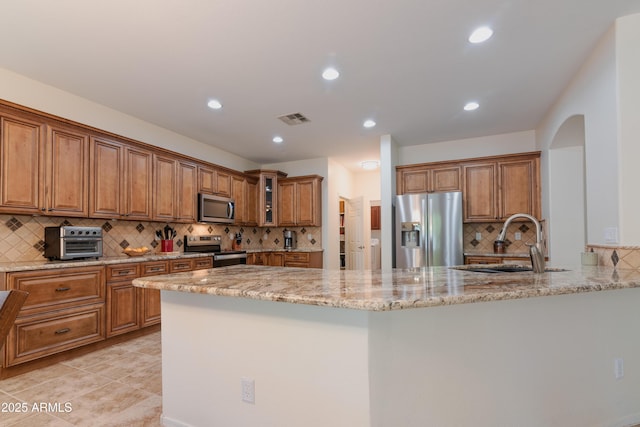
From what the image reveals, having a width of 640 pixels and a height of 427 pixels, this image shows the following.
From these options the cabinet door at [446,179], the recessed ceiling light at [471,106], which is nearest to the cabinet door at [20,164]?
the recessed ceiling light at [471,106]

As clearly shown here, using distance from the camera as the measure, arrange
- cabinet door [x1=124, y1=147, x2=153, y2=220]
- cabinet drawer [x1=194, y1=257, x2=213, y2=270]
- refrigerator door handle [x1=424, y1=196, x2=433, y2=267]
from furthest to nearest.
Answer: refrigerator door handle [x1=424, y1=196, x2=433, y2=267]
cabinet drawer [x1=194, y1=257, x2=213, y2=270]
cabinet door [x1=124, y1=147, x2=153, y2=220]

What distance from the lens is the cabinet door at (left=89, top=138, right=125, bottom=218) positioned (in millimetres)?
3377

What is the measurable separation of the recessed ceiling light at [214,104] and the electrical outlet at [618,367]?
3.97 m

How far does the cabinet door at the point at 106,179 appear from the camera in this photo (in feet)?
11.1

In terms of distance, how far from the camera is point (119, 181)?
362cm

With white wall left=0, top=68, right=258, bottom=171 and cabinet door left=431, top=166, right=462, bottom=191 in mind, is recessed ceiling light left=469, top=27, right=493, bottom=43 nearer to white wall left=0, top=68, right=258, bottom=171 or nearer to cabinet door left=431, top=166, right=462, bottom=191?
cabinet door left=431, top=166, right=462, bottom=191

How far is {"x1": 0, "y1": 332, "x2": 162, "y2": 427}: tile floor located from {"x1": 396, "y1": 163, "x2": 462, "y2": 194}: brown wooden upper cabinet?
408 centimetres

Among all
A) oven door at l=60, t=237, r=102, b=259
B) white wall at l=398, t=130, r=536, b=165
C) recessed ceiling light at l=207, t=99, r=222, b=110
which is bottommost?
oven door at l=60, t=237, r=102, b=259

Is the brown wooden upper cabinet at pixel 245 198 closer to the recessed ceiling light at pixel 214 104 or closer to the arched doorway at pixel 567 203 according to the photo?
the recessed ceiling light at pixel 214 104

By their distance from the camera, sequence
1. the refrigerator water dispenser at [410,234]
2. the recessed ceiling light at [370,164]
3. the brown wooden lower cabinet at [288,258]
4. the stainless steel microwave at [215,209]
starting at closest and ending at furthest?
the refrigerator water dispenser at [410,234], the stainless steel microwave at [215,209], the brown wooden lower cabinet at [288,258], the recessed ceiling light at [370,164]

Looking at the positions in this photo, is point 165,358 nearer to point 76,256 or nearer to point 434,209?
point 76,256

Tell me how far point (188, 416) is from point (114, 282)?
6.80 ft

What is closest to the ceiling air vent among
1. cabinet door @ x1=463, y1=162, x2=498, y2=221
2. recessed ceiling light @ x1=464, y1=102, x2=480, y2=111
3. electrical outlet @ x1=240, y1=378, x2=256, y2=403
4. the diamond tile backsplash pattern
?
recessed ceiling light @ x1=464, y1=102, x2=480, y2=111

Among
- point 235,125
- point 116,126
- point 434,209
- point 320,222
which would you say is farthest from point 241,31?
point 320,222
